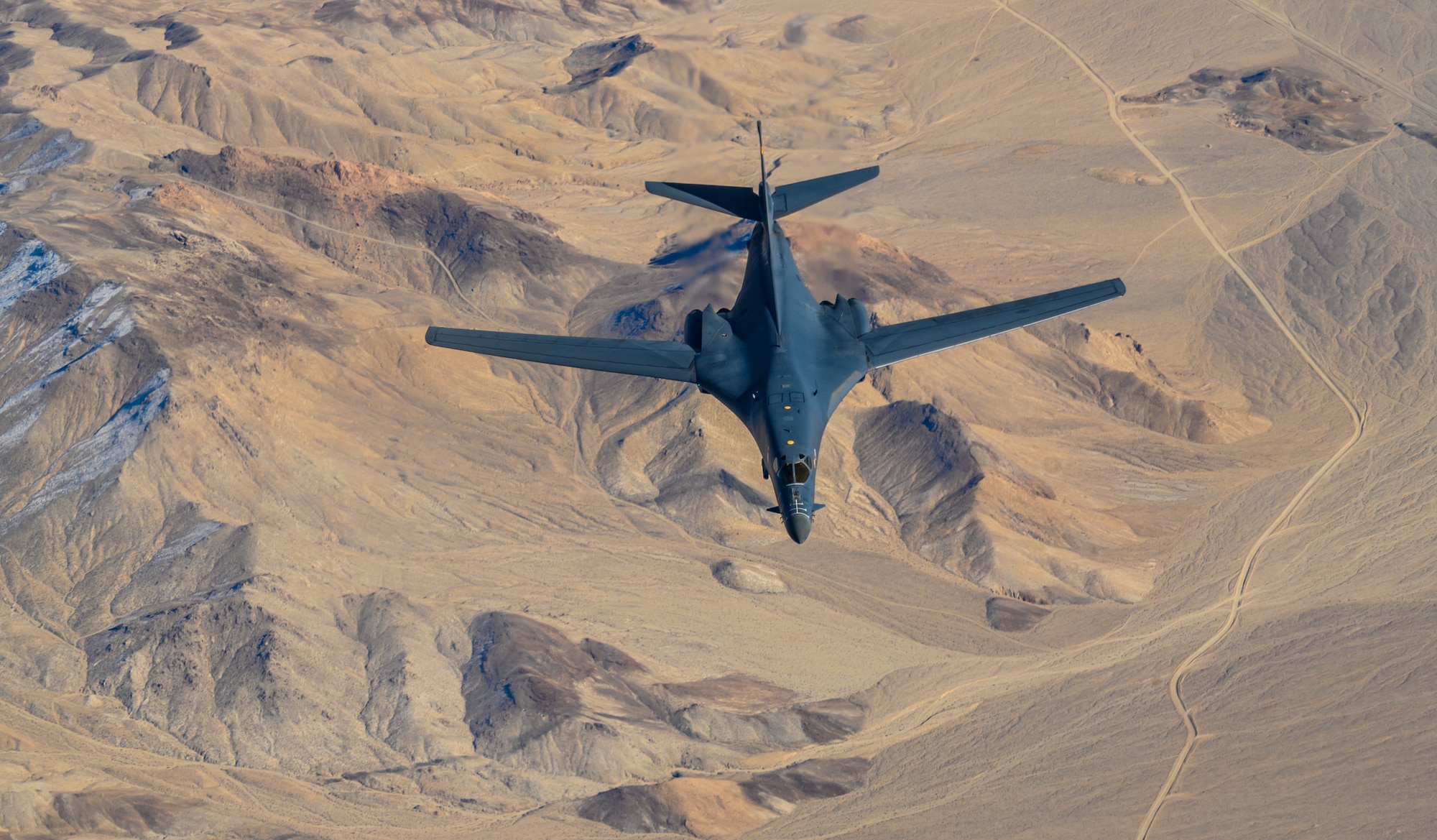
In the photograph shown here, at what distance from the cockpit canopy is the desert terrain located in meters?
27.1

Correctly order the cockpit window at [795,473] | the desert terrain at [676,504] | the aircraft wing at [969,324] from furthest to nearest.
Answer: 1. the desert terrain at [676,504]
2. the aircraft wing at [969,324]
3. the cockpit window at [795,473]

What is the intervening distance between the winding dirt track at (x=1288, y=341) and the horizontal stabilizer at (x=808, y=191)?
34803 millimetres

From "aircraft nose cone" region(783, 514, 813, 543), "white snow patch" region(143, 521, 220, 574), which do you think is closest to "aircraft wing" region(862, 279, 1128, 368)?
→ "aircraft nose cone" region(783, 514, 813, 543)

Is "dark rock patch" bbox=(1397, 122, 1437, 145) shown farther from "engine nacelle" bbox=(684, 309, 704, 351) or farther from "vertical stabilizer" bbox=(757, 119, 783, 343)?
"engine nacelle" bbox=(684, 309, 704, 351)

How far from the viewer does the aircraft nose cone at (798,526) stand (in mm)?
43594

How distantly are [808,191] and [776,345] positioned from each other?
1303 cm

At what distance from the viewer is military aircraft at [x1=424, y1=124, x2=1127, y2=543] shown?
50062mm

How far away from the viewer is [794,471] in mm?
45719

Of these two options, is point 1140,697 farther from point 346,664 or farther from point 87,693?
point 87,693

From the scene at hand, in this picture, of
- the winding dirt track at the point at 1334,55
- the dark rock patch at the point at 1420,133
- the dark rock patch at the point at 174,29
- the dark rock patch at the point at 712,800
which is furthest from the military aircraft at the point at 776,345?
the dark rock patch at the point at 174,29

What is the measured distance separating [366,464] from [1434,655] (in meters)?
66.8

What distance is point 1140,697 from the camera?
7381cm

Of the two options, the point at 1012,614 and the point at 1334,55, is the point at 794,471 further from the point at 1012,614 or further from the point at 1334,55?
the point at 1334,55

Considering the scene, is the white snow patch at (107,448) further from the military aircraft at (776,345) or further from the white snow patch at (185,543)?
the military aircraft at (776,345)
